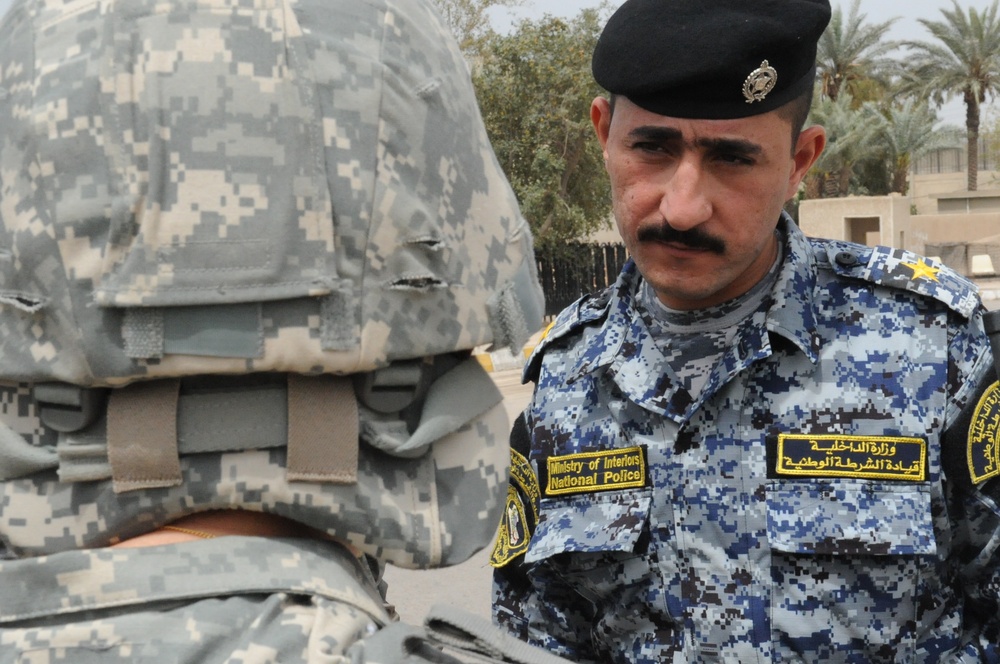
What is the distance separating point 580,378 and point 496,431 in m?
0.97

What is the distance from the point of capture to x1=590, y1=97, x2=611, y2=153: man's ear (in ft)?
7.05

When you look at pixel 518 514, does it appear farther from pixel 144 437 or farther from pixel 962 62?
pixel 962 62

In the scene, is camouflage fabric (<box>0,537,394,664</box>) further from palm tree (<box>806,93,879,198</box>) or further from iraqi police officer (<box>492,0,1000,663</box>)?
palm tree (<box>806,93,879,198</box>)

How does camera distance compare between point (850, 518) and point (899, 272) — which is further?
point (899, 272)

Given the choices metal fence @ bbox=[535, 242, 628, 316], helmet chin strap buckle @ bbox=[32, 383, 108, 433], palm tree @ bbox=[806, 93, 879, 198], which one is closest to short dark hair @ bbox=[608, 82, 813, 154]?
helmet chin strap buckle @ bbox=[32, 383, 108, 433]

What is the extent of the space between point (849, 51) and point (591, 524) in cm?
3115

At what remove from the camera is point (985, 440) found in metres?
1.89

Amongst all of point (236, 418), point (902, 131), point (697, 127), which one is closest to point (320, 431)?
point (236, 418)

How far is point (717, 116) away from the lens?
195 cm

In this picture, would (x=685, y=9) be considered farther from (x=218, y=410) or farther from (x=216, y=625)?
(x=216, y=625)

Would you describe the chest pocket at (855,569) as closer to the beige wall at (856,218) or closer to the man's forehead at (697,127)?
the man's forehead at (697,127)

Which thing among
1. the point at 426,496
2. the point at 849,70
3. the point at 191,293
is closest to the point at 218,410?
the point at 191,293

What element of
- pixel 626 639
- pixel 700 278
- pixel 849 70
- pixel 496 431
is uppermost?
pixel 849 70

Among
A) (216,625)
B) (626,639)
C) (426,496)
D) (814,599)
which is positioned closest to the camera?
(216,625)
